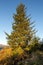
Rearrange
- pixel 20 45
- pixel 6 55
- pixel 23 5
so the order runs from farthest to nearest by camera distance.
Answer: pixel 23 5, pixel 20 45, pixel 6 55

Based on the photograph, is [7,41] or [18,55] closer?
[18,55]

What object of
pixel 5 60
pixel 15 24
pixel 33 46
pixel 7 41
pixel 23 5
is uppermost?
pixel 23 5

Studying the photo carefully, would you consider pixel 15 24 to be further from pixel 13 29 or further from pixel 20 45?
pixel 20 45

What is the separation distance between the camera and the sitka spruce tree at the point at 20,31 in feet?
144

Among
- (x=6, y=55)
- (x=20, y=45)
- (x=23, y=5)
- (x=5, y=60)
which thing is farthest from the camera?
(x=23, y=5)

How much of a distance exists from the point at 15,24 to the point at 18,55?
372 inches

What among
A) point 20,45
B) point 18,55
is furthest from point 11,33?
point 18,55

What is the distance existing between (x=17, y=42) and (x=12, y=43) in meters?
1.34

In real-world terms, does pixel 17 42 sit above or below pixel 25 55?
above

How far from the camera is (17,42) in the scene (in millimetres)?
44156

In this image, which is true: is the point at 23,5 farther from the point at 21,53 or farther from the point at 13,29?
the point at 21,53

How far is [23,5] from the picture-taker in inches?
1874

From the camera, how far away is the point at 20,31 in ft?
145

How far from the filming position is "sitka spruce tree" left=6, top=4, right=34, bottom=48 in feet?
144
